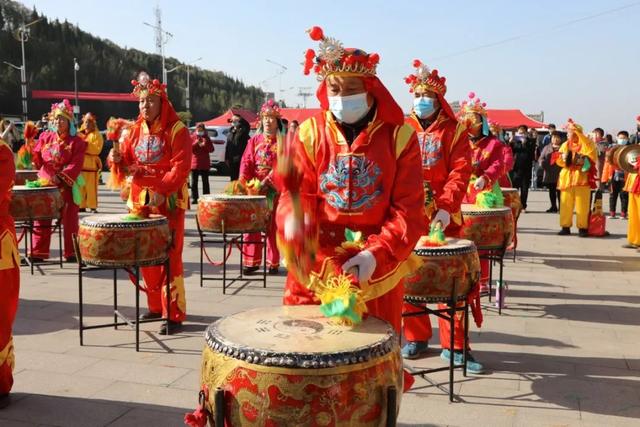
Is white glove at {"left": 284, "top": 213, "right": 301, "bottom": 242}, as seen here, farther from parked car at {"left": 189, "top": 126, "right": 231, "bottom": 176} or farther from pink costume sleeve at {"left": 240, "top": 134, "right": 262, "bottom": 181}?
parked car at {"left": 189, "top": 126, "right": 231, "bottom": 176}

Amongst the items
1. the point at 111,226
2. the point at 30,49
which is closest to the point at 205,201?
the point at 111,226

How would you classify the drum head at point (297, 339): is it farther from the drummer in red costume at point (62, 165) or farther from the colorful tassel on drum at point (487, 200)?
the drummer in red costume at point (62, 165)

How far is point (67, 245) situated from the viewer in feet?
27.7

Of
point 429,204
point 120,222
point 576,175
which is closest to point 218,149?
point 576,175

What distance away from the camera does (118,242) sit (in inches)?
190

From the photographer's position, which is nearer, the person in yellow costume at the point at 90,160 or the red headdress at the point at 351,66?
the red headdress at the point at 351,66

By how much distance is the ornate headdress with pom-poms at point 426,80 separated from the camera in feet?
15.1

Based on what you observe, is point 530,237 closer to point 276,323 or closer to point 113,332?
point 113,332

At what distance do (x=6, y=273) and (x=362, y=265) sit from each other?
232cm

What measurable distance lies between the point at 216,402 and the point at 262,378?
0.62ft

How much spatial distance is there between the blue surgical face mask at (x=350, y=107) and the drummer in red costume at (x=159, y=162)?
2.60 metres

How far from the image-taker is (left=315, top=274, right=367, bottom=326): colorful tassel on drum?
2.38 meters

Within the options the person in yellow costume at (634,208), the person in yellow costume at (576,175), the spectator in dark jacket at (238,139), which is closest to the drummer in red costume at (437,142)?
the person in yellow costume at (634,208)

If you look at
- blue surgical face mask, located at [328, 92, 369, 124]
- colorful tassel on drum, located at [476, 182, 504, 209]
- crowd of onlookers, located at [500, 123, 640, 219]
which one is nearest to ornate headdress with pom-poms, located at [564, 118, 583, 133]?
crowd of onlookers, located at [500, 123, 640, 219]
